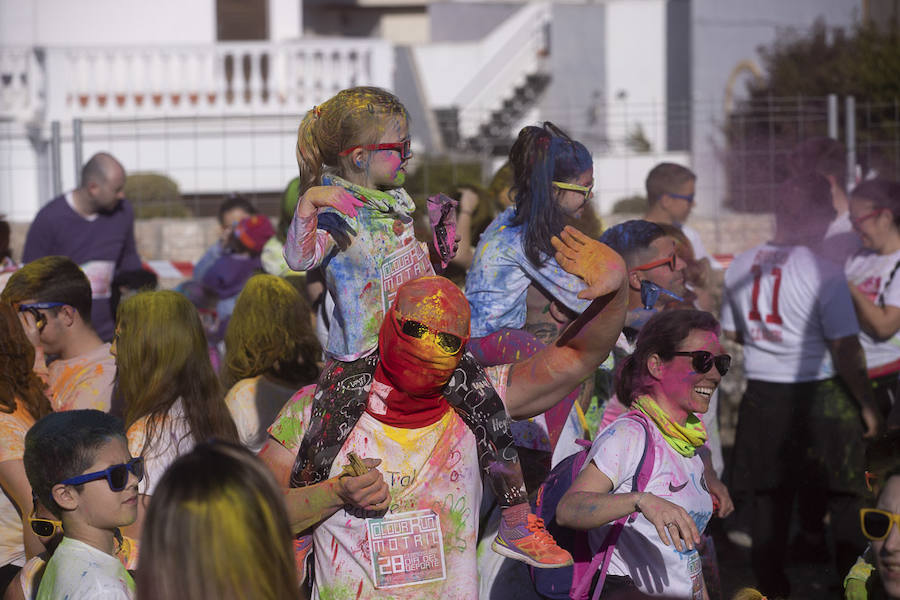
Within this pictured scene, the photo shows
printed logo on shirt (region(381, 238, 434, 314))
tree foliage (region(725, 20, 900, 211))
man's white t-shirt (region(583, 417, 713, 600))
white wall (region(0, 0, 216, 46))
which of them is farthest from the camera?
white wall (region(0, 0, 216, 46))

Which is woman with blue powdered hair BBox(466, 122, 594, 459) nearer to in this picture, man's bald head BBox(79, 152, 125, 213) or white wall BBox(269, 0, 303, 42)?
man's bald head BBox(79, 152, 125, 213)

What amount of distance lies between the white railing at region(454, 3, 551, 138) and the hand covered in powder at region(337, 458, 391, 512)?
22.5m

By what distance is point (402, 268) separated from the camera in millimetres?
3148

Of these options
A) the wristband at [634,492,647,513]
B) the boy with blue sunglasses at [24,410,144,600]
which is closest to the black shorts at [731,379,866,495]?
the wristband at [634,492,647,513]

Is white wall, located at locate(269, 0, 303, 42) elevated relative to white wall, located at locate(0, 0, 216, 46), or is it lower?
elevated

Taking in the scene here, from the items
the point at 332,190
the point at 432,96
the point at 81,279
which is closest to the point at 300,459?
the point at 332,190

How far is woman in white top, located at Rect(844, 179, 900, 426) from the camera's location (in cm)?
582

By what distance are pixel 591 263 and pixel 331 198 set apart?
70 cm

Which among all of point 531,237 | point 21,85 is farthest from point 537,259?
point 21,85

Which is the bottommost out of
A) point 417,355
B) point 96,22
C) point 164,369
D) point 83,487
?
point 83,487

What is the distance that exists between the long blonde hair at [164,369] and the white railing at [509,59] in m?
21.5

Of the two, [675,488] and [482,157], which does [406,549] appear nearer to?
[675,488]

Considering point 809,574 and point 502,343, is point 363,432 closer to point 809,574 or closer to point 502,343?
point 502,343

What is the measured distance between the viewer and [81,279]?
4.24 metres
